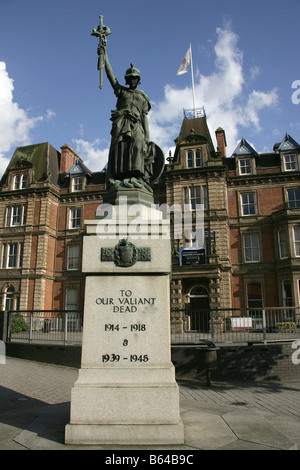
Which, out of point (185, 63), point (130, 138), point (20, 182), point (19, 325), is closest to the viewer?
point (130, 138)

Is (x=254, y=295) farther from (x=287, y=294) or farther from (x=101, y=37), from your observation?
(x=101, y=37)

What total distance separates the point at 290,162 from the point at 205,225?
1025 centimetres

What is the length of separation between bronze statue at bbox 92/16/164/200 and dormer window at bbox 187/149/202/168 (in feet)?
83.7

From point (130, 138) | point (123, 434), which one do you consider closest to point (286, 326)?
point (130, 138)

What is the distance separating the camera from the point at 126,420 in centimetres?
430

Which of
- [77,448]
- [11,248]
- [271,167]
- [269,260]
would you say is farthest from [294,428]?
[11,248]

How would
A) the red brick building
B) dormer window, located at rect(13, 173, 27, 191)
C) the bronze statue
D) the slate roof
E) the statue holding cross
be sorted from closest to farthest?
the bronze statue < the statue holding cross < the red brick building < dormer window, located at rect(13, 173, 27, 191) < the slate roof

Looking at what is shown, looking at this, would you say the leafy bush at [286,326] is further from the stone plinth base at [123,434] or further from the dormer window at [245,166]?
the dormer window at [245,166]

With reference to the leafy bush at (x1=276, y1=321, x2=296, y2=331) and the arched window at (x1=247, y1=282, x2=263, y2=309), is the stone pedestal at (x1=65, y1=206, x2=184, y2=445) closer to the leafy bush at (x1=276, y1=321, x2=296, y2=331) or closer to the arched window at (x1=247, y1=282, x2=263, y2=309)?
the leafy bush at (x1=276, y1=321, x2=296, y2=331)

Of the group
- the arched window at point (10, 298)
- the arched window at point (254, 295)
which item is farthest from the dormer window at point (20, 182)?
the arched window at point (254, 295)

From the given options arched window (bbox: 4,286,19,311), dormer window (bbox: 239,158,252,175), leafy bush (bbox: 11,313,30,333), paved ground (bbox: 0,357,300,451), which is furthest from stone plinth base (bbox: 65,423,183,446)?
arched window (bbox: 4,286,19,311)

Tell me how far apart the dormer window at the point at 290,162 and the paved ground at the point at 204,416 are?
25201mm

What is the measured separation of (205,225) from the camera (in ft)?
97.9

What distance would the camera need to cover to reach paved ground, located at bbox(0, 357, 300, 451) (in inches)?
162
